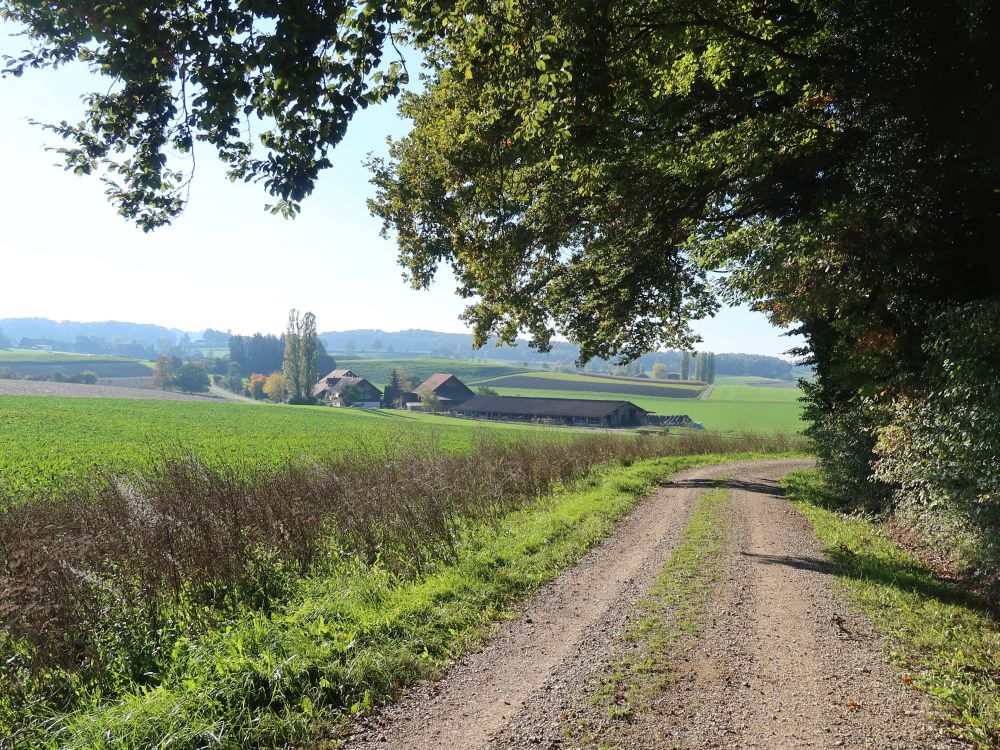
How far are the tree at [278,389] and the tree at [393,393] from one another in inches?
679

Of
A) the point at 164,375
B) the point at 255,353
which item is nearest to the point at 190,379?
the point at 164,375

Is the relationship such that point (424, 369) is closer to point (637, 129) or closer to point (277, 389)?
point (277, 389)

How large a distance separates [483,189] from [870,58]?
623 centimetres

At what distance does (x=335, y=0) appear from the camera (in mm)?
5691

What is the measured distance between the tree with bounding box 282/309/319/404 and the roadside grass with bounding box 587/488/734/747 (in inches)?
3908

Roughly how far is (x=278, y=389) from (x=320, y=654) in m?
117

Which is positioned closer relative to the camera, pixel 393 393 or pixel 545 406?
pixel 545 406

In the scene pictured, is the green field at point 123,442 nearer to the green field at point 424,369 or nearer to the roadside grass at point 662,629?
the roadside grass at point 662,629

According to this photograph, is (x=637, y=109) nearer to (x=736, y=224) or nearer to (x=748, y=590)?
(x=736, y=224)

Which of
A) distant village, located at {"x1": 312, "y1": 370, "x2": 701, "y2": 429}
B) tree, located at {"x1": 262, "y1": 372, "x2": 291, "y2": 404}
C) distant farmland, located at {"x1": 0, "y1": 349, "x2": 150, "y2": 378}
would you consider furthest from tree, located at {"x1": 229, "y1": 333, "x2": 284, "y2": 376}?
distant village, located at {"x1": 312, "y1": 370, "x2": 701, "y2": 429}

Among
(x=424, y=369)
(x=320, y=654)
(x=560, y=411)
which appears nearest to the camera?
(x=320, y=654)

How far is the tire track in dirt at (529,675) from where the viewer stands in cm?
449

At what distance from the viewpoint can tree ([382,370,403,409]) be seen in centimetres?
10925

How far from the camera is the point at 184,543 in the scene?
7691 millimetres
